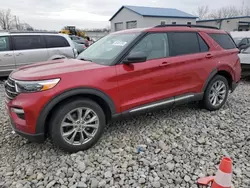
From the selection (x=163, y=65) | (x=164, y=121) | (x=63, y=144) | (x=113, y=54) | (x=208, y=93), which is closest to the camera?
(x=63, y=144)

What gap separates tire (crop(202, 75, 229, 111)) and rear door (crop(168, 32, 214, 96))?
267mm

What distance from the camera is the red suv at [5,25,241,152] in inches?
103

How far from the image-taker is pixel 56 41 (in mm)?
7820

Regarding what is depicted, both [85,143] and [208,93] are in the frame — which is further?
[208,93]

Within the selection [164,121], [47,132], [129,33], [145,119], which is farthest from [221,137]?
[47,132]

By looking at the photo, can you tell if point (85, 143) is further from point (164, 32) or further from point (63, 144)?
point (164, 32)

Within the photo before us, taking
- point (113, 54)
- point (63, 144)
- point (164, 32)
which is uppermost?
point (164, 32)

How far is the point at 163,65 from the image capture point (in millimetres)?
3424

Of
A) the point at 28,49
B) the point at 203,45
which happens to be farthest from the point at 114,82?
the point at 28,49

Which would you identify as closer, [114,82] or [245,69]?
[114,82]

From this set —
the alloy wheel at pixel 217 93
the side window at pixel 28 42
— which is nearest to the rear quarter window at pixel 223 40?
the alloy wheel at pixel 217 93

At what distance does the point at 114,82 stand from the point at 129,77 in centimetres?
26

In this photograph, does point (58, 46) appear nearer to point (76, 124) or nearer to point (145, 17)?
point (76, 124)

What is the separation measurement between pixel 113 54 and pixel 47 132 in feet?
4.91
